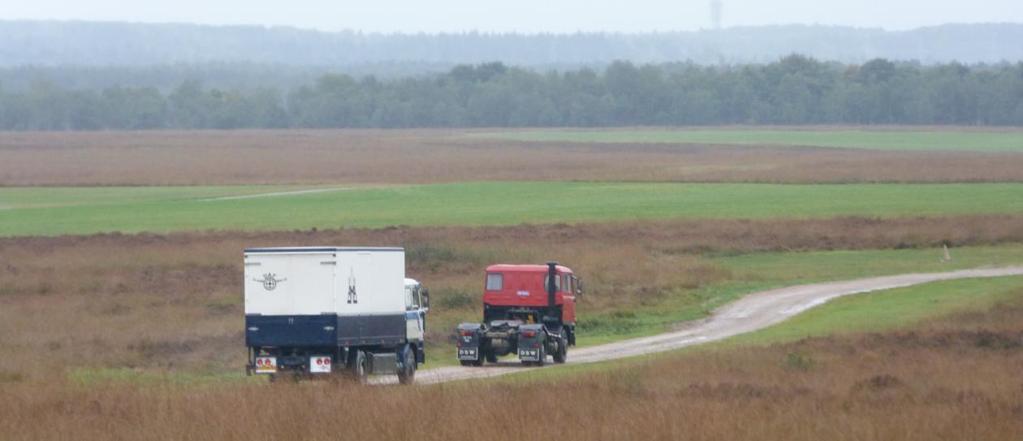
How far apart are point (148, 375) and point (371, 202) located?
70.4m

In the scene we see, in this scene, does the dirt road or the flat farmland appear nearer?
Result: the flat farmland

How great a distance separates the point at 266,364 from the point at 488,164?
124543mm

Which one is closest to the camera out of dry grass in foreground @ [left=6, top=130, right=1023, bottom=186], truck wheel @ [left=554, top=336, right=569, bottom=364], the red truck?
truck wheel @ [left=554, top=336, right=569, bottom=364]

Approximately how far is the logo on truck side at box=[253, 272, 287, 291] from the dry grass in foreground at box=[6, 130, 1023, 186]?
89442 mm

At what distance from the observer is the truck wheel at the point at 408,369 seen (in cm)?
3269

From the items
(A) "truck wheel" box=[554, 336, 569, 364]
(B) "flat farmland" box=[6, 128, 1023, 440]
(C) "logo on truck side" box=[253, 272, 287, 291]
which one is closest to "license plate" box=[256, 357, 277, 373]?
(B) "flat farmland" box=[6, 128, 1023, 440]

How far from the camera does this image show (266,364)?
102 ft

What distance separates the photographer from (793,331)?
43125 mm

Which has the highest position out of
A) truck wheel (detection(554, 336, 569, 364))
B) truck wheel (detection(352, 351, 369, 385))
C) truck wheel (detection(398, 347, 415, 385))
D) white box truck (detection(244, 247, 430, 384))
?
white box truck (detection(244, 247, 430, 384))

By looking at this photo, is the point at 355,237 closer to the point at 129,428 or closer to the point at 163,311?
the point at 163,311

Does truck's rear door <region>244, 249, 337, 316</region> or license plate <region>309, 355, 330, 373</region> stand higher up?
truck's rear door <region>244, 249, 337, 316</region>

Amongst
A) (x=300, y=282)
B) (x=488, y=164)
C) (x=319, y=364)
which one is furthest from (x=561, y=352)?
(x=488, y=164)

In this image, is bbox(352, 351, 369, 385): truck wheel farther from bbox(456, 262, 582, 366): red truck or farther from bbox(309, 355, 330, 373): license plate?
bbox(456, 262, 582, 366): red truck

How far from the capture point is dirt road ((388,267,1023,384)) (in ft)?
121
